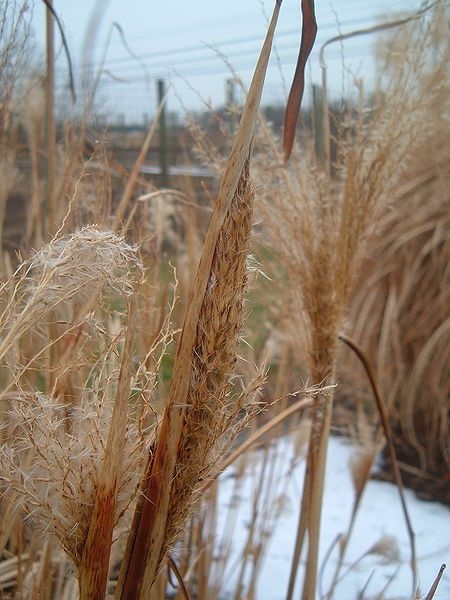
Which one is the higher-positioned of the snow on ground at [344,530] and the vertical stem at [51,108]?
the vertical stem at [51,108]

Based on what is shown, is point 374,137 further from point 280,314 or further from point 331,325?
point 280,314

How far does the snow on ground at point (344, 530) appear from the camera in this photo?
3.32 ft

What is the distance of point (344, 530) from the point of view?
4.73 ft

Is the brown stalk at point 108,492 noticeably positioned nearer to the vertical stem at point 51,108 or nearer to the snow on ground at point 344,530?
the vertical stem at point 51,108

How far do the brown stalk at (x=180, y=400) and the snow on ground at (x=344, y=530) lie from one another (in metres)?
0.38

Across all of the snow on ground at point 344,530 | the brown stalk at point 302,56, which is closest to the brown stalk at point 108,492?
the brown stalk at point 302,56

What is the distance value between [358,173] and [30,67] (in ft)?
1.59

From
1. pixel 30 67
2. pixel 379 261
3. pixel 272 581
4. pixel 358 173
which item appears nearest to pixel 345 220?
pixel 358 173

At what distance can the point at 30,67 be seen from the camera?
2.84 ft

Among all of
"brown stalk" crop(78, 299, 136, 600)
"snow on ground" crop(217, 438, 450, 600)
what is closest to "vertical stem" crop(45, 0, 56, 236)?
"brown stalk" crop(78, 299, 136, 600)

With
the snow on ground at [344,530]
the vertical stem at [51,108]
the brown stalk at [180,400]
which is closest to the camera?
the brown stalk at [180,400]

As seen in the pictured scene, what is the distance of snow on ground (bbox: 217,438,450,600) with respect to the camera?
1.01 meters

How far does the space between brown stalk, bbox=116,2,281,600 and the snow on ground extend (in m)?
0.38

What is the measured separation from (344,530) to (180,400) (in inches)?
44.8
